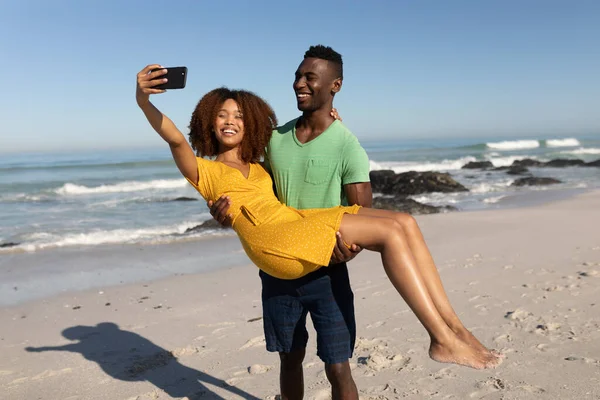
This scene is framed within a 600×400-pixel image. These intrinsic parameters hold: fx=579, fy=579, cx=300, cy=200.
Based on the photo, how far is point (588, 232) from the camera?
920cm

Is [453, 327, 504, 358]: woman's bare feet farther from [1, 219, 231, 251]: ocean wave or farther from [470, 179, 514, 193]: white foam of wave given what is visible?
[470, 179, 514, 193]: white foam of wave

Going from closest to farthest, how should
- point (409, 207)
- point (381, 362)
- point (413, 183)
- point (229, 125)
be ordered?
point (229, 125), point (381, 362), point (409, 207), point (413, 183)

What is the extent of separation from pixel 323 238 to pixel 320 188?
0.36 metres

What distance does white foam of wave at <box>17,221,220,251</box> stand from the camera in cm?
1077

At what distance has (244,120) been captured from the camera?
10.9ft

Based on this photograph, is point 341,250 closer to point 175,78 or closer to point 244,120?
point 244,120

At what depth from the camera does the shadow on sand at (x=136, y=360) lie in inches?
179

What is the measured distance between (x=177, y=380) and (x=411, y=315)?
7.65ft

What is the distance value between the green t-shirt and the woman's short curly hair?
0.19 m

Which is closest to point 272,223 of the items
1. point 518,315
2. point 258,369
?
point 258,369

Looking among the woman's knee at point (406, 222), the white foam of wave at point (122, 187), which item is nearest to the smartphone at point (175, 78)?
the woman's knee at point (406, 222)

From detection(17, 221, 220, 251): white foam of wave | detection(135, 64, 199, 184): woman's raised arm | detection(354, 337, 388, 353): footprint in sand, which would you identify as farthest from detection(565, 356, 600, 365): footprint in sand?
detection(17, 221, 220, 251): white foam of wave

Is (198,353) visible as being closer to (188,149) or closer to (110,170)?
(188,149)

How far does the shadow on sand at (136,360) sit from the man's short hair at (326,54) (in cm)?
253
